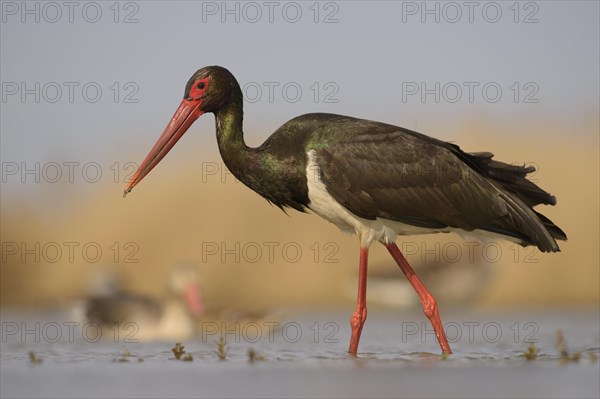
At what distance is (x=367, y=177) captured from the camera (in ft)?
32.4

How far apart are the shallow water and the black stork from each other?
0.84m

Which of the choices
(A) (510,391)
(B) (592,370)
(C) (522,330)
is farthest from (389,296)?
(A) (510,391)

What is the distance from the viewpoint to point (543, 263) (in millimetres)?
23641

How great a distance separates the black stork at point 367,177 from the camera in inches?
388

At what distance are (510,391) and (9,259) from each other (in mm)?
18820

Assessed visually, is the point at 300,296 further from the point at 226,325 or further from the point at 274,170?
the point at 274,170

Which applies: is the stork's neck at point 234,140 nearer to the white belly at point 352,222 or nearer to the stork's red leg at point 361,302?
the white belly at point 352,222

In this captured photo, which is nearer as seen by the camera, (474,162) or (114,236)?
(474,162)

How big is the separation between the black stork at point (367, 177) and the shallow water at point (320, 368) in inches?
33.3

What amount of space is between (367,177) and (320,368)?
7.30ft

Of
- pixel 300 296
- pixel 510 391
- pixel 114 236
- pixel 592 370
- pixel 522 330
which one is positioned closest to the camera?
pixel 510 391
